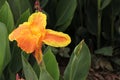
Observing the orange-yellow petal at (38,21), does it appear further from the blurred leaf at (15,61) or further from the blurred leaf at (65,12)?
the blurred leaf at (65,12)

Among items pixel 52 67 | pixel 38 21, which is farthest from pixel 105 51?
pixel 38 21

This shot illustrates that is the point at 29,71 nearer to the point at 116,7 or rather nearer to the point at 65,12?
the point at 65,12

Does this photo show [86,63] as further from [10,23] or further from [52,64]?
[10,23]

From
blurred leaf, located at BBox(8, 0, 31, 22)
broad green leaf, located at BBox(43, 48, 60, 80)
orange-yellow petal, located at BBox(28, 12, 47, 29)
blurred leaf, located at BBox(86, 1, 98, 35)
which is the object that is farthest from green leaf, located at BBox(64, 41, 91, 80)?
blurred leaf, located at BBox(86, 1, 98, 35)

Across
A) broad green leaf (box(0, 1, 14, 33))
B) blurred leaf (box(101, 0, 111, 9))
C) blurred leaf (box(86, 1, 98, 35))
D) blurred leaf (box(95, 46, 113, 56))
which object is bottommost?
blurred leaf (box(95, 46, 113, 56))

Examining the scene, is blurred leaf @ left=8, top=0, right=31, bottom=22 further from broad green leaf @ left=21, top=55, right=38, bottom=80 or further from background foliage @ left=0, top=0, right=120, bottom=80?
broad green leaf @ left=21, top=55, right=38, bottom=80
